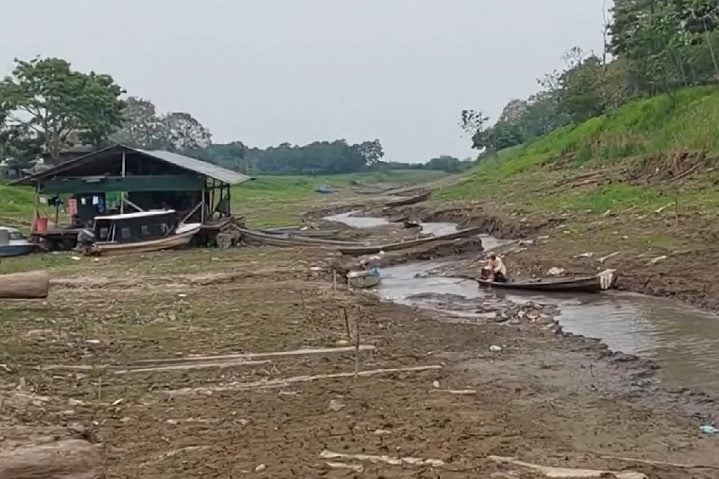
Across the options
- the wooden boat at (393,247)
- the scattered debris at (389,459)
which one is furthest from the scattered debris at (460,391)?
the wooden boat at (393,247)

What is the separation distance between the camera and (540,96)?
101688 mm

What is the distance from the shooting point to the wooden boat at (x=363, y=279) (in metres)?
22.8

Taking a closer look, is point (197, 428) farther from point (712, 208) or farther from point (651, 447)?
point (712, 208)

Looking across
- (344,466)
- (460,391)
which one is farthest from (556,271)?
(344,466)

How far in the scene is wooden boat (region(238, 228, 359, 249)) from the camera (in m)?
32.2

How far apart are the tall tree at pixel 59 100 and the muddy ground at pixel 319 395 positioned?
4434 cm

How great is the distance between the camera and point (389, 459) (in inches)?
301

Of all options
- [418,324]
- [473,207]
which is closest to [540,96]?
[473,207]

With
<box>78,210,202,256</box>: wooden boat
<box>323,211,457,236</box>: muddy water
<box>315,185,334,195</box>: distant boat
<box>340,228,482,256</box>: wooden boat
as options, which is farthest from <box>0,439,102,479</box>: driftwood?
<box>315,185,334,195</box>: distant boat

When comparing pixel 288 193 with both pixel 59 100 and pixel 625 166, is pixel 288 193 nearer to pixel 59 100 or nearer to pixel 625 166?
pixel 59 100

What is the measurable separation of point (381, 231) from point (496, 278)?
20345 mm

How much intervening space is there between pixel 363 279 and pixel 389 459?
15501mm

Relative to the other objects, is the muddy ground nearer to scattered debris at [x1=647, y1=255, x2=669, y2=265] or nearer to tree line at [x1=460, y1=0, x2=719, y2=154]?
scattered debris at [x1=647, y1=255, x2=669, y2=265]

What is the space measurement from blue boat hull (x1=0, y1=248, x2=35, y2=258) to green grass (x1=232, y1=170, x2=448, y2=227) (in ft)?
46.9
